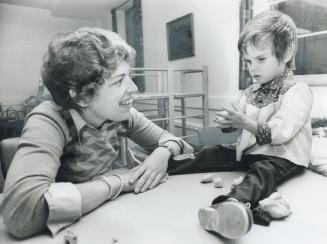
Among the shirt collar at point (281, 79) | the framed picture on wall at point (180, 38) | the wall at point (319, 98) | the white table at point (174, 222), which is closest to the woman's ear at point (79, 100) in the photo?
the white table at point (174, 222)

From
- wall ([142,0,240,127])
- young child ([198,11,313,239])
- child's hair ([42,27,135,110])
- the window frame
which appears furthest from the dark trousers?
wall ([142,0,240,127])

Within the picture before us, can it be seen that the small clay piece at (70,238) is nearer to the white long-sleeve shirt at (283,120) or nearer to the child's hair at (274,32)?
the white long-sleeve shirt at (283,120)

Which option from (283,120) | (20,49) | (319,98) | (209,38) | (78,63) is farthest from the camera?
(209,38)

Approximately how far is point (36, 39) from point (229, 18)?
122cm

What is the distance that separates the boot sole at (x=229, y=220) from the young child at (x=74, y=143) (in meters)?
0.25

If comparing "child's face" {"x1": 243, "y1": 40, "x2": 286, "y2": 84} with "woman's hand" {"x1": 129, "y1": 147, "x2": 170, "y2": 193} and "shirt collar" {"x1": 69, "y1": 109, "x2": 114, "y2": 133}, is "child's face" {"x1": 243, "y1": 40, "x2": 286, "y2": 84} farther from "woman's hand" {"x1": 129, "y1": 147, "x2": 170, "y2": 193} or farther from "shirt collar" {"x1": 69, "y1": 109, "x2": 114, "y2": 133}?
"shirt collar" {"x1": 69, "y1": 109, "x2": 114, "y2": 133}

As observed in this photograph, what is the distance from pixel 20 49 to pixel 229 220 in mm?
986

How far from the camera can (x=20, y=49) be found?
3.35 feet

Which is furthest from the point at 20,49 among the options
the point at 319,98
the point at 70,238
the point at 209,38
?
the point at 319,98

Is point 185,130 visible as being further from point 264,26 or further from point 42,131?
point 42,131

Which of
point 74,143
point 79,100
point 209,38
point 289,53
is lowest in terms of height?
point 74,143

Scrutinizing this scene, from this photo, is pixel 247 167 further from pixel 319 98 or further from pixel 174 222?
pixel 319 98

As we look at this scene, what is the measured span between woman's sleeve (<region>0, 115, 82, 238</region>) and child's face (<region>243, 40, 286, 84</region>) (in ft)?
2.06

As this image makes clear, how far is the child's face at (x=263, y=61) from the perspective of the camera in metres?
0.81
